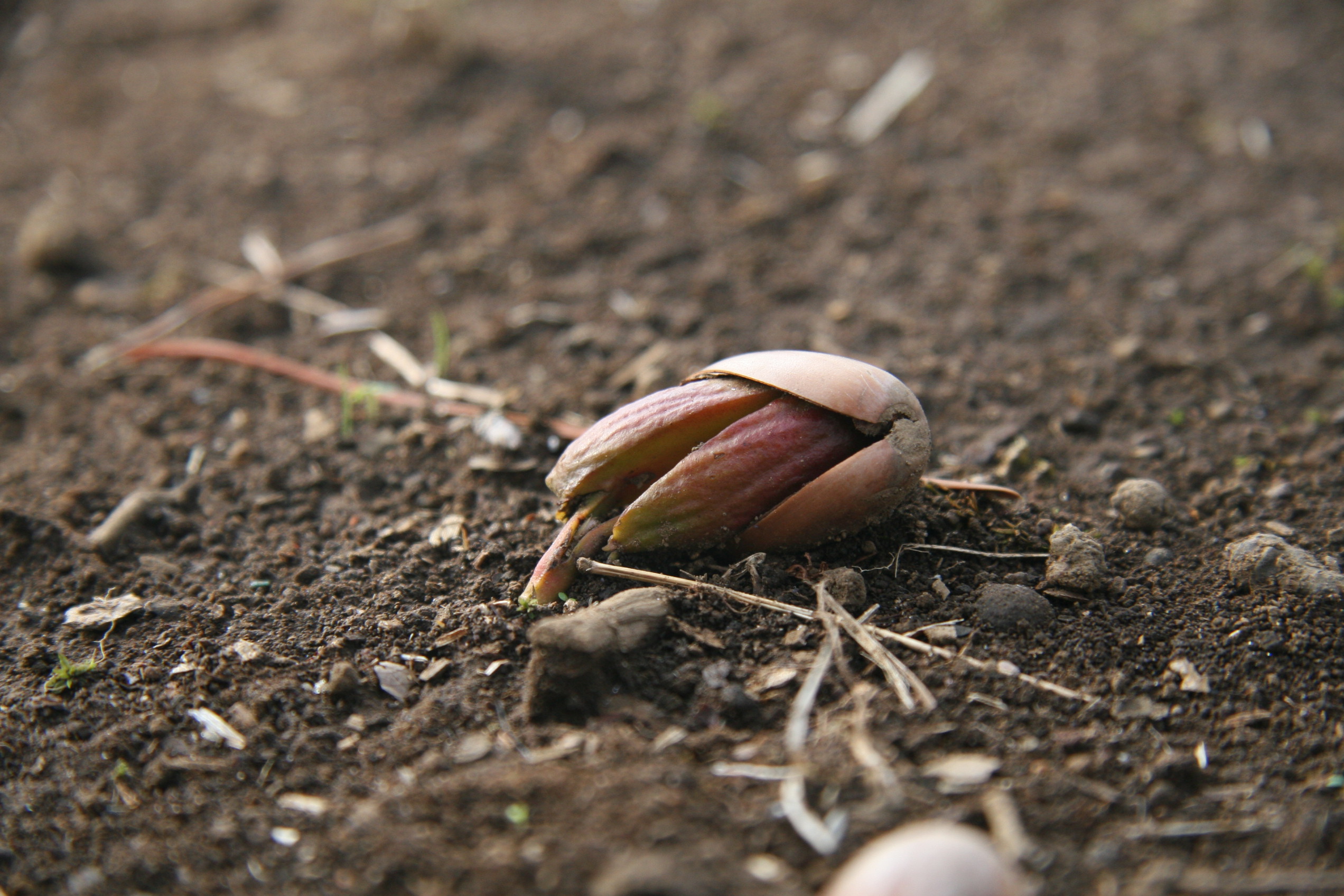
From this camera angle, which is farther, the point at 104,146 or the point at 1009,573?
the point at 104,146

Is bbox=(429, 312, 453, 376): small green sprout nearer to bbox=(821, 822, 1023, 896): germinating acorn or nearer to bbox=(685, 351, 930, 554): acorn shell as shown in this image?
bbox=(685, 351, 930, 554): acorn shell

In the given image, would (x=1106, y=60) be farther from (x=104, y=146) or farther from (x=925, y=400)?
(x=104, y=146)

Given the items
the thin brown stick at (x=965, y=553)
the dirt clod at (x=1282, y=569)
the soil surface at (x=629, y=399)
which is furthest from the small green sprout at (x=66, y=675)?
the dirt clod at (x=1282, y=569)

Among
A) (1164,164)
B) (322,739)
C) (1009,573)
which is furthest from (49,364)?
(1164,164)

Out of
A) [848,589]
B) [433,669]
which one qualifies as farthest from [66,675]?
[848,589]

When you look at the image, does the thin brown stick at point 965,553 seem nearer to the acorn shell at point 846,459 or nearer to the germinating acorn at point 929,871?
the acorn shell at point 846,459

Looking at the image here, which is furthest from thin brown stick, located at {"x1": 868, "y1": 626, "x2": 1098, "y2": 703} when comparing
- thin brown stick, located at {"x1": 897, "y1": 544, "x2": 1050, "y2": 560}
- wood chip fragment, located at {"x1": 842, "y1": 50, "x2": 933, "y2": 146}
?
wood chip fragment, located at {"x1": 842, "y1": 50, "x2": 933, "y2": 146}
